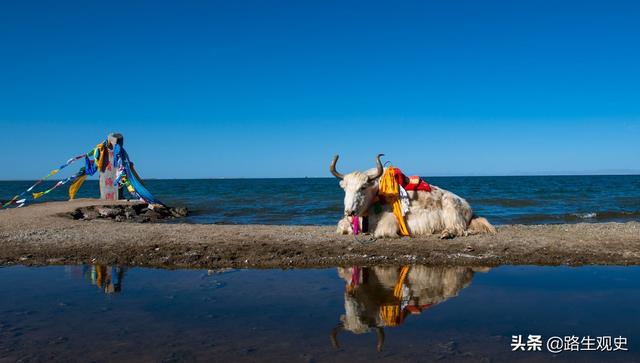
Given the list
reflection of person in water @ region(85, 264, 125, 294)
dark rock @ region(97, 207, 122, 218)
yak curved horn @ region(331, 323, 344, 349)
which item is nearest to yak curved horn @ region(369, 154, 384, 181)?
reflection of person in water @ region(85, 264, 125, 294)

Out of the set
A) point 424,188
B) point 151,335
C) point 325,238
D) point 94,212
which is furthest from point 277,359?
point 94,212

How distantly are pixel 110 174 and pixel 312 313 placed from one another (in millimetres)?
14121

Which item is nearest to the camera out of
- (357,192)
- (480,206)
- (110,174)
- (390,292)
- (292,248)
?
(390,292)

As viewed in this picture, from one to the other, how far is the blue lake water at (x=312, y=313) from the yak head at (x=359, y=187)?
1.67 meters

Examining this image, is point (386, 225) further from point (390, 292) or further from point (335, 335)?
point (335, 335)

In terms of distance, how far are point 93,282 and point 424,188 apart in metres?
5.33

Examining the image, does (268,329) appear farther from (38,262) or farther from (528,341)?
(38,262)

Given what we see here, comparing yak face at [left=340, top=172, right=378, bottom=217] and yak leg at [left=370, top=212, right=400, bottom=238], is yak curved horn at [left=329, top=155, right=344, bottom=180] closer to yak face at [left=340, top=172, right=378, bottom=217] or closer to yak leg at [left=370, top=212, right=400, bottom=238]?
yak face at [left=340, top=172, right=378, bottom=217]

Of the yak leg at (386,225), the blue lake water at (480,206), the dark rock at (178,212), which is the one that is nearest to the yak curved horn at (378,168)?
the yak leg at (386,225)

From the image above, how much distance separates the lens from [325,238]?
8.07 m

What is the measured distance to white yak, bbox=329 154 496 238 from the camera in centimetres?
788

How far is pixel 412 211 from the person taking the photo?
8.34 meters

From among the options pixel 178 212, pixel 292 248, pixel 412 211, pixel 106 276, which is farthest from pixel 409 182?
pixel 178 212

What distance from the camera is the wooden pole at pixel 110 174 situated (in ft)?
53.9
